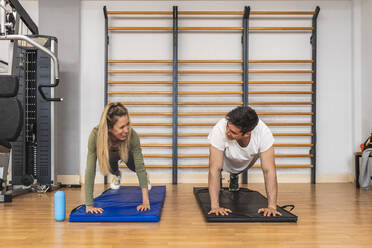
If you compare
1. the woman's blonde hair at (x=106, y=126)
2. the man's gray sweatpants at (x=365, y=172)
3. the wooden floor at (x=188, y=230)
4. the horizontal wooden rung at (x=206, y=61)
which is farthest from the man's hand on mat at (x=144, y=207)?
the man's gray sweatpants at (x=365, y=172)

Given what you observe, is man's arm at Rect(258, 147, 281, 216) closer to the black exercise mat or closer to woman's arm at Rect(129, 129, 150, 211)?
the black exercise mat

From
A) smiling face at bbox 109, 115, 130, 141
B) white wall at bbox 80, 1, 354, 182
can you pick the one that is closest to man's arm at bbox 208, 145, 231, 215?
smiling face at bbox 109, 115, 130, 141

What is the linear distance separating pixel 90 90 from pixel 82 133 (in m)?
0.63

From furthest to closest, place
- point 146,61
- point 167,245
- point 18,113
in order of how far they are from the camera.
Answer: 1. point 146,61
2. point 18,113
3. point 167,245

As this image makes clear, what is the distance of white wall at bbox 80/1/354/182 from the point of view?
489cm

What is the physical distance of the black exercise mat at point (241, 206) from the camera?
8.20 ft

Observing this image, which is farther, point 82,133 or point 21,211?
point 82,133

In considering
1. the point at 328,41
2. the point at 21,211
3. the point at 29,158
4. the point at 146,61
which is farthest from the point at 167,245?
the point at 328,41

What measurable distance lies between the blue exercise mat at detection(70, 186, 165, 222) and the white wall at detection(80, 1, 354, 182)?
153 centimetres

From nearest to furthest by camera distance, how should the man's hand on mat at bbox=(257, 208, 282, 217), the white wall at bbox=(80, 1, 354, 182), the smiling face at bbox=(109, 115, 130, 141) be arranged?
1. the smiling face at bbox=(109, 115, 130, 141)
2. the man's hand on mat at bbox=(257, 208, 282, 217)
3. the white wall at bbox=(80, 1, 354, 182)

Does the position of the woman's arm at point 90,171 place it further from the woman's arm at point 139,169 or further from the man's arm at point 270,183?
the man's arm at point 270,183

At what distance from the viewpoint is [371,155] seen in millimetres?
4223

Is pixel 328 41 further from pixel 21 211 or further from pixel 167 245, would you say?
pixel 21 211

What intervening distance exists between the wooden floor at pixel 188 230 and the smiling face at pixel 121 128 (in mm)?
657
